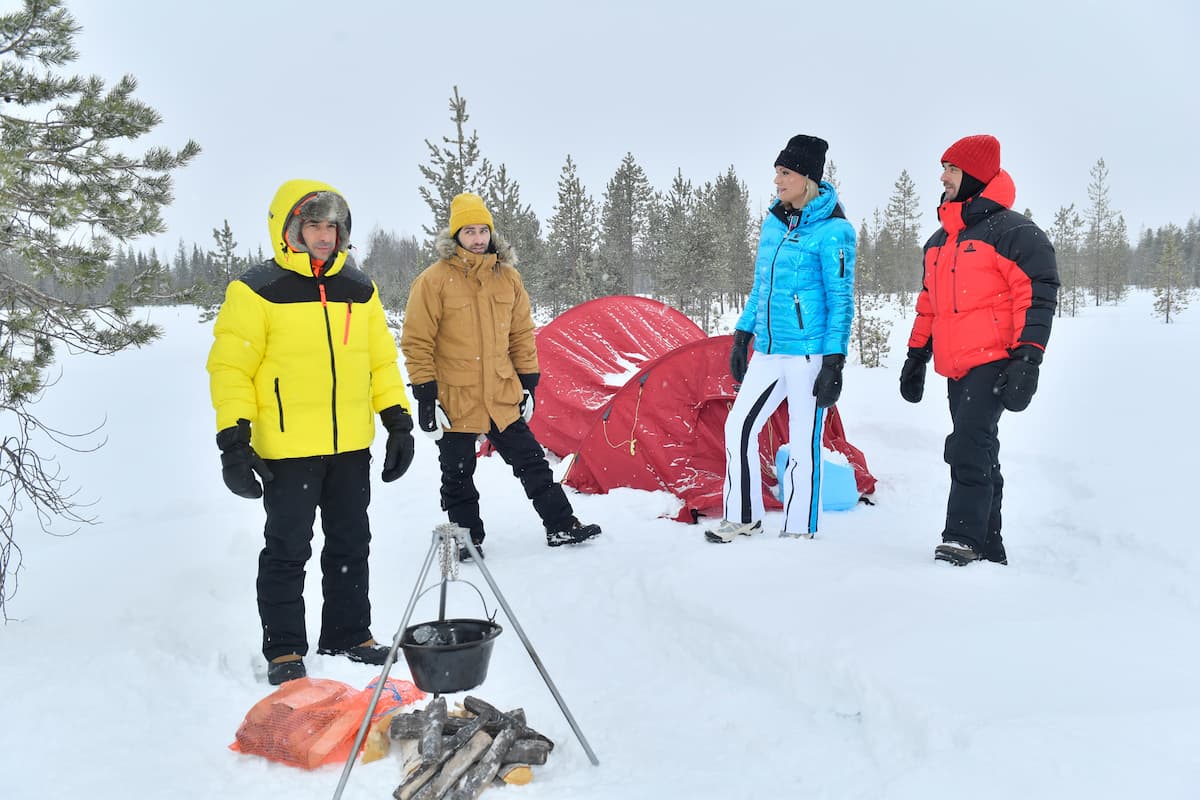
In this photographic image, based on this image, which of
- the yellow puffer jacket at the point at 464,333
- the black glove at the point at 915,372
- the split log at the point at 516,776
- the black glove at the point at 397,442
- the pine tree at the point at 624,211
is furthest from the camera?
the pine tree at the point at 624,211

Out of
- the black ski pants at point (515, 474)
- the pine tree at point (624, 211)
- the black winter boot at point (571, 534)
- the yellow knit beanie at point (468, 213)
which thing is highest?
the pine tree at point (624, 211)

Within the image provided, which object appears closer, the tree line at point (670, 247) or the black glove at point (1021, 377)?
the black glove at point (1021, 377)

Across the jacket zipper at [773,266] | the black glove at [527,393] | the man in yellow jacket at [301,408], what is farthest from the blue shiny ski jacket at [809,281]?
the man in yellow jacket at [301,408]

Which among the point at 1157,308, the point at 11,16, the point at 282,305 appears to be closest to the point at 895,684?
the point at 282,305

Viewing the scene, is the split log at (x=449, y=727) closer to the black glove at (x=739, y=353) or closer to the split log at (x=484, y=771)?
the split log at (x=484, y=771)

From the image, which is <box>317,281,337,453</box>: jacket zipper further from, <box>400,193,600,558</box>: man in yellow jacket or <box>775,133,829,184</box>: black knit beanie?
<box>775,133,829,184</box>: black knit beanie

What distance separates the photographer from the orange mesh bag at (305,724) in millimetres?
2494

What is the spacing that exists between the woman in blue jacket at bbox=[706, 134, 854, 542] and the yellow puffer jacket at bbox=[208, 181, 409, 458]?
6.84 ft

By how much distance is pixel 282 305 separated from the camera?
9.84ft

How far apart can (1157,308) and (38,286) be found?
3958 centimetres

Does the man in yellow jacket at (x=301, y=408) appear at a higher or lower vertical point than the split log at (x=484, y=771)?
higher

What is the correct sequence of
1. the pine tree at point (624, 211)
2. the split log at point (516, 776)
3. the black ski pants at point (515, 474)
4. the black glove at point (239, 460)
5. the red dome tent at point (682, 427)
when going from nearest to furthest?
the split log at point (516, 776)
the black glove at point (239, 460)
the black ski pants at point (515, 474)
the red dome tent at point (682, 427)
the pine tree at point (624, 211)

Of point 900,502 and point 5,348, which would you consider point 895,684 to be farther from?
point 5,348

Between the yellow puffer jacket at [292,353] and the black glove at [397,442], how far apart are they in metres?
0.15
